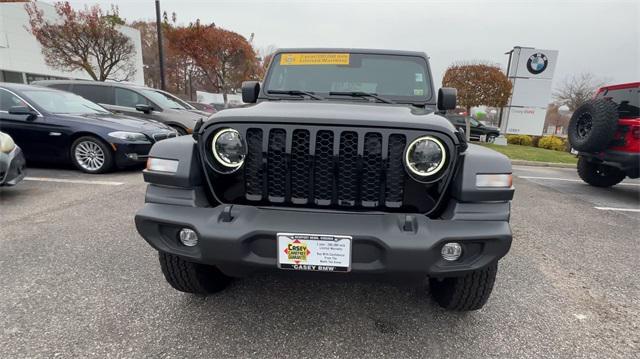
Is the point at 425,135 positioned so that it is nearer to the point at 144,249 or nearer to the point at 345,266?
the point at 345,266

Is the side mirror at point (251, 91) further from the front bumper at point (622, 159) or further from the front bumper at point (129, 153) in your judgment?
the front bumper at point (622, 159)

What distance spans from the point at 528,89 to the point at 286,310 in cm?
1711

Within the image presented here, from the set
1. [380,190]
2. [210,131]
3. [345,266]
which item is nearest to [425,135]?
[380,190]

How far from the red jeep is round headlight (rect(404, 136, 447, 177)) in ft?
17.1

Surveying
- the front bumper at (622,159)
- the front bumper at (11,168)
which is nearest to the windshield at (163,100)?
the front bumper at (11,168)

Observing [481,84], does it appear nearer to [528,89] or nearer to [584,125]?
[528,89]

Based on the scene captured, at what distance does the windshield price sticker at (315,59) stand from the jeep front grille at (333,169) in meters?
1.39

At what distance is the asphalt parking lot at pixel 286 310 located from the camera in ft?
6.02

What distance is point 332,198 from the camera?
1778 millimetres

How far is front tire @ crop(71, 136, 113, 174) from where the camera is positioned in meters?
5.42

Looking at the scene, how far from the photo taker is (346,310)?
85.0 inches

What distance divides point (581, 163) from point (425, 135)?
6.72 metres

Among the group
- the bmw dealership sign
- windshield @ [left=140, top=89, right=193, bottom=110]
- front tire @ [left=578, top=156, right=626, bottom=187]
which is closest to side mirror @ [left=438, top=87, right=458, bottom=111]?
front tire @ [left=578, top=156, right=626, bottom=187]

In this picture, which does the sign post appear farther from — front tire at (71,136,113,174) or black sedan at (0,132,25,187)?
black sedan at (0,132,25,187)
